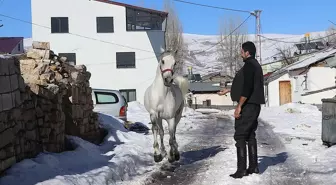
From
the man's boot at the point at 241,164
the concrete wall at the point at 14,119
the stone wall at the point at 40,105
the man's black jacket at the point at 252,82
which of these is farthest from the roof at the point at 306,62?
the concrete wall at the point at 14,119

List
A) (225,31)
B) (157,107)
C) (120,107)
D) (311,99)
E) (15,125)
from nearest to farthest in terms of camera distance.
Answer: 1. (15,125)
2. (157,107)
3. (120,107)
4. (311,99)
5. (225,31)

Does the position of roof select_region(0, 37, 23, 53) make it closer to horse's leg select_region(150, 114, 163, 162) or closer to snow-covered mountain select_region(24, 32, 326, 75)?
horse's leg select_region(150, 114, 163, 162)

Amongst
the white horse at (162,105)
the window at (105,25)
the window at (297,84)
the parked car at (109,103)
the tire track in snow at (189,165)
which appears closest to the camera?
the tire track in snow at (189,165)

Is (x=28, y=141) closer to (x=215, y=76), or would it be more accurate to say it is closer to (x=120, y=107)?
(x=120, y=107)

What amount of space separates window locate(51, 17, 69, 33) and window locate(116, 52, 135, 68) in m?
5.34

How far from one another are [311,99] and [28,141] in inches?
1326

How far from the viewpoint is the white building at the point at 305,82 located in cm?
3675

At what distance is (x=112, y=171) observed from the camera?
717 cm

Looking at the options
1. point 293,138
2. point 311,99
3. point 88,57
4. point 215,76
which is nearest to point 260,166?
point 293,138

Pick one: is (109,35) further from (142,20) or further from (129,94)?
(129,94)

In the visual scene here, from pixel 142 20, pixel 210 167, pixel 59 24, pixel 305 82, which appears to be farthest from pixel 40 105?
pixel 305 82

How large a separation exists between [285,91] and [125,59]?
697 inches

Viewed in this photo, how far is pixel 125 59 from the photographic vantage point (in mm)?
39406

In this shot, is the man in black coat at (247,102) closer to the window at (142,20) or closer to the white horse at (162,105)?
the white horse at (162,105)
